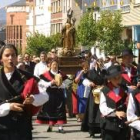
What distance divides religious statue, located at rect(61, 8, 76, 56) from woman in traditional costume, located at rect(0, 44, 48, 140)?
14581mm

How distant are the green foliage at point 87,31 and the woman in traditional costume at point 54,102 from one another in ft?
94.1

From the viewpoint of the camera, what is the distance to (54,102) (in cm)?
1405

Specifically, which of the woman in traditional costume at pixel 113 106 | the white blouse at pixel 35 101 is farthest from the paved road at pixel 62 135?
the white blouse at pixel 35 101

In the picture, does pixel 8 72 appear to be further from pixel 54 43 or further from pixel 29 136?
pixel 54 43

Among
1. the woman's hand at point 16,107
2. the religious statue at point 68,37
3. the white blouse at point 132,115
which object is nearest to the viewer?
the woman's hand at point 16,107

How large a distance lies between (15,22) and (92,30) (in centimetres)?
10789

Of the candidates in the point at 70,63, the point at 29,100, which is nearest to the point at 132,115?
the point at 29,100

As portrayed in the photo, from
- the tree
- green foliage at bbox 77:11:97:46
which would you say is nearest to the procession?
the tree

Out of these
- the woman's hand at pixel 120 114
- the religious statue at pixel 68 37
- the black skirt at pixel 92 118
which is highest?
the religious statue at pixel 68 37

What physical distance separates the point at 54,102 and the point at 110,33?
25.2 meters

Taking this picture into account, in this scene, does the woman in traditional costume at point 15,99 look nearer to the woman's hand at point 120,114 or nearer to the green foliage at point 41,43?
the woman's hand at point 120,114

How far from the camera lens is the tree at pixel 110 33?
1499 inches

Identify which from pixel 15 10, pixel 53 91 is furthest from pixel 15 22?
pixel 53 91

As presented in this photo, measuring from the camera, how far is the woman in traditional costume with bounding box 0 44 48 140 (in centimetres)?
620
